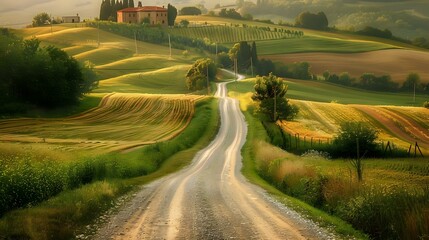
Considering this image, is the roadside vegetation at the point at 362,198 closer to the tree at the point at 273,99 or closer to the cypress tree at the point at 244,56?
the tree at the point at 273,99

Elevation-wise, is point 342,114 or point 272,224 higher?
point 272,224

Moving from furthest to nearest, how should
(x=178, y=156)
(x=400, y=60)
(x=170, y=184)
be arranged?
1. (x=400, y=60)
2. (x=178, y=156)
3. (x=170, y=184)

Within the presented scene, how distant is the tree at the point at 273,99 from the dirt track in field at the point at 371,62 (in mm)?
80847

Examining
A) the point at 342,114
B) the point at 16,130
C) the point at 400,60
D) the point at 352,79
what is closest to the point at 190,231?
the point at 16,130

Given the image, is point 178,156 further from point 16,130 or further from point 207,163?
point 16,130

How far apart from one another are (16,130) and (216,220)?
167 feet

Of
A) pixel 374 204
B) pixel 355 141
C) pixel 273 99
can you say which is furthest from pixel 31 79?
pixel 374 204

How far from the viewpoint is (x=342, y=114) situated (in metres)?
95.2

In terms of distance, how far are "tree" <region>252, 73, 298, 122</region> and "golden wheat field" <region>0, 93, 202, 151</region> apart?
13.4 metres

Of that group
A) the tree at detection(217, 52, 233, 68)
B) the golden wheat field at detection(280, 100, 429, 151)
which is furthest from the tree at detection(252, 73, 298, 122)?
the tree at detection(217, 52, 233, 68)

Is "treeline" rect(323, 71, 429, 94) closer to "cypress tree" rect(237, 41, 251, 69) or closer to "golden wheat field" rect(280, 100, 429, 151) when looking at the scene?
"cypress tree" rect(237, 41, 251, 69)

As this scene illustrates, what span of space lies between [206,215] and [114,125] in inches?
2417

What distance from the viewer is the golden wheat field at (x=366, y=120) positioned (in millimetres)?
77000

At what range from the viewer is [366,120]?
88.2 m
